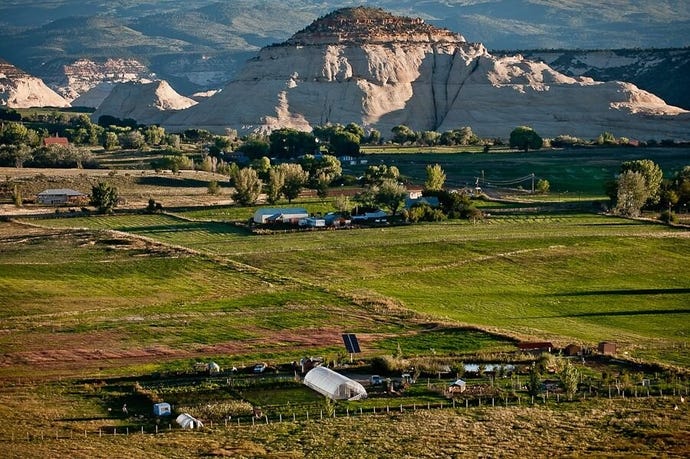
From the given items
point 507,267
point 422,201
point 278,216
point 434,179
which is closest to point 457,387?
point 507,267

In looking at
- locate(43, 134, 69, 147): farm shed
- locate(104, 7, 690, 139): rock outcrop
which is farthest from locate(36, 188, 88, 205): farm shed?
locate(104, 7, 690, 139): rock outcrop

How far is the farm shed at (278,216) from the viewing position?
9806 centimetres

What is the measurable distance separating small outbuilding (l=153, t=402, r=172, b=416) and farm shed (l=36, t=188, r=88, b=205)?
61.8 m

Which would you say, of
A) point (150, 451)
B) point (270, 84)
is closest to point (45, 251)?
point (150, 451)

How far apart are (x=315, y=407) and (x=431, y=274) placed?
29837 millimetres

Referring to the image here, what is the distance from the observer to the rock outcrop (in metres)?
181

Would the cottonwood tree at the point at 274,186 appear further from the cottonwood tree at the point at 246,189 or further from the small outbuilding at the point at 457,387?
the small outbuilding at the point at 457,387

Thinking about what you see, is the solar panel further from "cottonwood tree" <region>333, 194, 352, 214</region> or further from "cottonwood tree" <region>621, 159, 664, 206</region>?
"cottonwood tree" <region>621, 159, 664, 206</region>

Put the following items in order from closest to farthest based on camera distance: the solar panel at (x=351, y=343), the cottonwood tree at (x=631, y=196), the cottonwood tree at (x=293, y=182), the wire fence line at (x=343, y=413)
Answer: the wire fence line at (x=343, y=413) → the solar panel at (x=351, y=343) → the cottonwood tree at (x=631, y=196) → the cottonwood tree at (x=293, y=182)

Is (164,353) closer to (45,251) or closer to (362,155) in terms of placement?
(45,251)

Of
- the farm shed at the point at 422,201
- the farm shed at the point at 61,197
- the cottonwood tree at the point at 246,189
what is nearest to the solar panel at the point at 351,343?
the farm shed at the point at 422,201

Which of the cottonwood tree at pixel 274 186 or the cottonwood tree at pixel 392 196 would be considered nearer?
the cottonwood tree at pixel 392 196

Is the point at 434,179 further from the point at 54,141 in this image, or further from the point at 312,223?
the point at 54,141

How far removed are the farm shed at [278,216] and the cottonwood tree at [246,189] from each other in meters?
7.61
